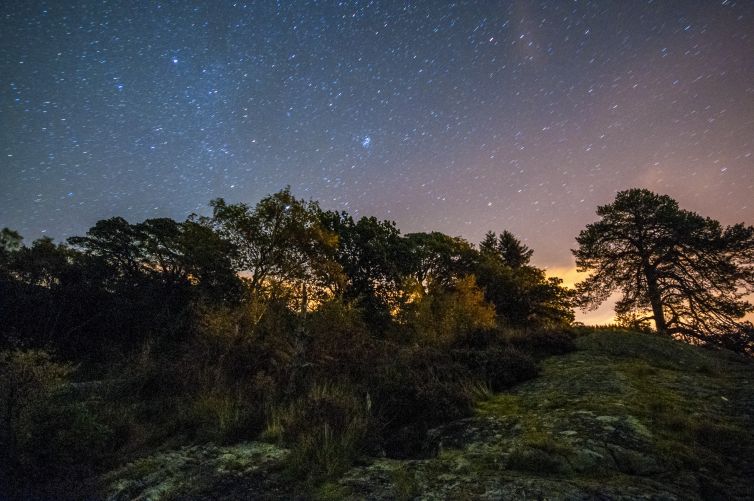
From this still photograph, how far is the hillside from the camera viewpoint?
3.24m

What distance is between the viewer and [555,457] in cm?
→ 372

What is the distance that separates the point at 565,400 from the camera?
5.51 metres

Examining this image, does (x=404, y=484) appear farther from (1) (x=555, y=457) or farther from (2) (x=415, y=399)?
(2) (x=415, y=399)

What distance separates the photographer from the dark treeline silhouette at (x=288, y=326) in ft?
18.8

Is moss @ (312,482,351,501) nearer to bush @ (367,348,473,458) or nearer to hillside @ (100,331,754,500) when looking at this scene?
hillside @ (100,331,754,500)

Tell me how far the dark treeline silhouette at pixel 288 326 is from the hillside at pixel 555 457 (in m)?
0.52

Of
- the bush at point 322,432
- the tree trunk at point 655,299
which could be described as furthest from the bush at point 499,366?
the tree trunk at point 655,299

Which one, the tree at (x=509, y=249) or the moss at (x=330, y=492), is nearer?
the moss at (x=330, y=492)

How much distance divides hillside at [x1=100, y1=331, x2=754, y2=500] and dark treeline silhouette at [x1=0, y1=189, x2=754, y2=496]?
1.70 ft

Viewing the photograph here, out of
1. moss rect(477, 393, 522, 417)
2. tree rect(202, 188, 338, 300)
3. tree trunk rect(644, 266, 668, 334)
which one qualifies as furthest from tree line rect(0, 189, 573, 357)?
moss rect(477, 393, 522, 417)

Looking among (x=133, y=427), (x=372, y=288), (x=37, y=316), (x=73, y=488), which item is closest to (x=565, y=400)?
(x=73, y=488)

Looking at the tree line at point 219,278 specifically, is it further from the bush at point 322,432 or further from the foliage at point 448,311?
the bush at point 322,432

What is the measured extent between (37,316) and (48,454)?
28.7 meters

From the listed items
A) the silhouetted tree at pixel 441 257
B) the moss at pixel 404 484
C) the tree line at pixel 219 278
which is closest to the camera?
the moss at pixel 404 484
